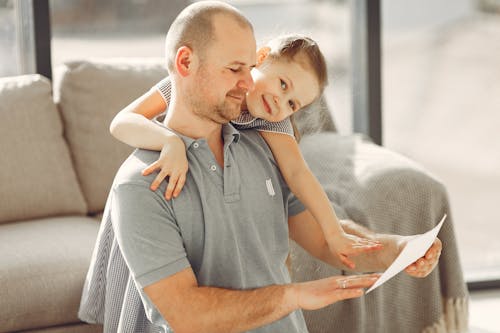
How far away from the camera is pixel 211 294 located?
1783mm

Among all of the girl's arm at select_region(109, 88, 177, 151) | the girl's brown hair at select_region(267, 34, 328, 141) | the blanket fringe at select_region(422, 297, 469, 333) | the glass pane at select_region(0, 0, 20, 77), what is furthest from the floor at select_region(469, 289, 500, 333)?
the glass pane at select_region(0, 0, 20, 77)

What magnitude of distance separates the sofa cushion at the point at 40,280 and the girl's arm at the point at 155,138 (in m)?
0.62

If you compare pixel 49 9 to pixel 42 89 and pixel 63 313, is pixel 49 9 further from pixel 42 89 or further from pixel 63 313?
pixel 63 313

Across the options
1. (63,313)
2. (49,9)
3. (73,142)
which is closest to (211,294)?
(63,313)

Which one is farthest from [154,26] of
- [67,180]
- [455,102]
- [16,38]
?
[455,102]

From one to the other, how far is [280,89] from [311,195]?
245 millimetres

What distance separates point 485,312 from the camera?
3398 mm

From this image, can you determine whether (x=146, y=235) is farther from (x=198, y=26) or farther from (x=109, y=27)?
(x=109, y=27)

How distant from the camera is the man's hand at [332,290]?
171 centimetres

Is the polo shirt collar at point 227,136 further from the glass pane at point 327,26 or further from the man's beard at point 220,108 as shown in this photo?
the glass pane at point 327,26

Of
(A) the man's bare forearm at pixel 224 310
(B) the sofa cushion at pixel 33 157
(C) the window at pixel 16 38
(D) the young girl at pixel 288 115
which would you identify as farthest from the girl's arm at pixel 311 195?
(C) the window at pixel 16 38

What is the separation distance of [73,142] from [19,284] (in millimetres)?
793

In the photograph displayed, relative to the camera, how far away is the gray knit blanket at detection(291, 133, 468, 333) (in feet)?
8.73

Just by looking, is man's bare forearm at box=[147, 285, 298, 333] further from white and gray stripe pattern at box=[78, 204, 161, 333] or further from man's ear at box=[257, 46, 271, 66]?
man's ear at box=[257, 46, 271, 66]
